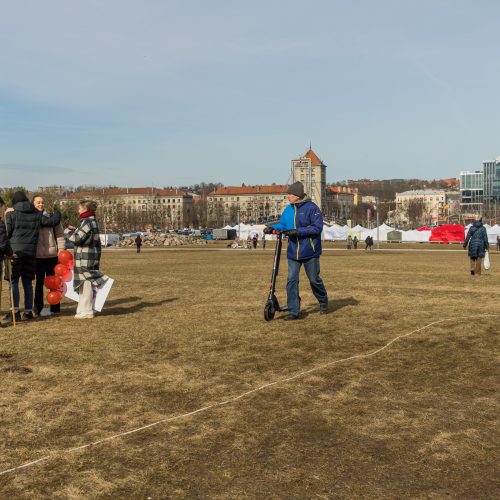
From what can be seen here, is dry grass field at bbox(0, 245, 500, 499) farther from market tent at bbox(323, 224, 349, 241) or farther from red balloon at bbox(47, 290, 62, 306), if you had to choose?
market tent at bbox(323, 224, 349, 241)

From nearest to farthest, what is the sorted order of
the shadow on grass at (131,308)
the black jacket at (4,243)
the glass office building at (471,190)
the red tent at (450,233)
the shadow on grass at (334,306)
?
the black jacket at (4,243) → the shadow on grass at (334,306) → the shadow on grass at (131,308) → the red tent at (450,233) → the glass office building at (471,190)

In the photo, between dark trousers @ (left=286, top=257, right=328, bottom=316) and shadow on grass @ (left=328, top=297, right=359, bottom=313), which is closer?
dark trousers @ (left=286, top=257, right=328, bottom=316)

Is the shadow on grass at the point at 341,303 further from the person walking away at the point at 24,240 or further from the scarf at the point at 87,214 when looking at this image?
the person walking away at the point at 24,240

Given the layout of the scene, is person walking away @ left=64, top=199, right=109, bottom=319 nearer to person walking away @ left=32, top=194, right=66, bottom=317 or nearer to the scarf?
the scarf

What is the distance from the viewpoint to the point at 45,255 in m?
9.94

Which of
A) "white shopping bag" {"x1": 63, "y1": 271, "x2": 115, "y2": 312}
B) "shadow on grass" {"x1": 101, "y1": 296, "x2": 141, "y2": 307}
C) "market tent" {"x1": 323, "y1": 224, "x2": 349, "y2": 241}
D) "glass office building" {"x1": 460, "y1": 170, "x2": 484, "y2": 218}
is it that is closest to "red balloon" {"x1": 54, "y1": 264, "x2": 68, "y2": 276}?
"white shopping bag" {"x1": 63, "y1": 271, "x2": 115, "y2": 312}

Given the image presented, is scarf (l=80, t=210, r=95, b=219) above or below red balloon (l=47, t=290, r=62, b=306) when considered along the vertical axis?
above

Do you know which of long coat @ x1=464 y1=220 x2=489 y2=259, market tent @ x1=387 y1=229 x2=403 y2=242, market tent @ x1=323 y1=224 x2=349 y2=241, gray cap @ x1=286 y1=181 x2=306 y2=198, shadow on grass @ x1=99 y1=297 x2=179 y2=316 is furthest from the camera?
market tent @ x1=323 y1=224 x2=349 y2=241

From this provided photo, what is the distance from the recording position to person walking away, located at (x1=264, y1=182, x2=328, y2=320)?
9.02m

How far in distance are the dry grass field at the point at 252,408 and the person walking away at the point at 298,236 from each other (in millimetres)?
509

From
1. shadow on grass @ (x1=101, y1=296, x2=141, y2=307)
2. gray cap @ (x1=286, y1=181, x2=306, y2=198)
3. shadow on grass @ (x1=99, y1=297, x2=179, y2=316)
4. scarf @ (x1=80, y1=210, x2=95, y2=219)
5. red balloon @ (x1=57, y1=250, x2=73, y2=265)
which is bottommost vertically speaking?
shadow on grass @ (x1=101, y1=296, x2=141, y2=307)

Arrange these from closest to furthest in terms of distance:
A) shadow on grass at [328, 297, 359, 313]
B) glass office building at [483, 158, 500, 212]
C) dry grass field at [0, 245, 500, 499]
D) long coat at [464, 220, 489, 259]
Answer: dry grass field at [0, 245, 500, 499] < shadow on grass at [328, 297, 359, 313] < long coat at [464, 220, 489, 259] < glass office building at [483, 158, 500, 212]

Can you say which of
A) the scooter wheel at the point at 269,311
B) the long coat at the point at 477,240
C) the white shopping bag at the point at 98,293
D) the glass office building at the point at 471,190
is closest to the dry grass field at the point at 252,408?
the scooter wheel at the point at 269,311

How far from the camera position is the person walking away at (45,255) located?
989cm
